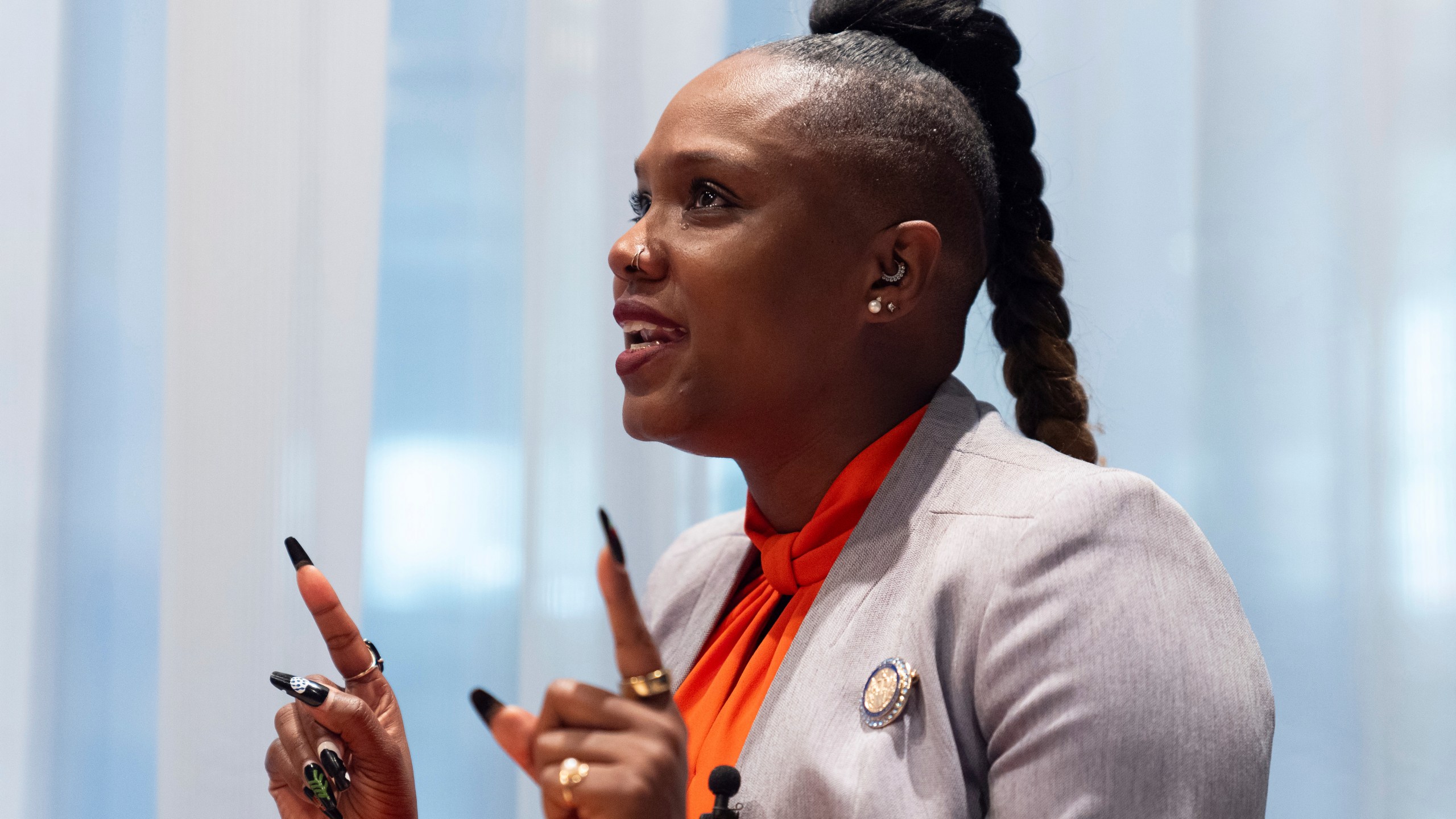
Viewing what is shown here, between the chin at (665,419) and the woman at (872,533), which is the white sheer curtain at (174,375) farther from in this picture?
the chin at (665,419)

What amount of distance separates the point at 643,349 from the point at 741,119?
0.20 m

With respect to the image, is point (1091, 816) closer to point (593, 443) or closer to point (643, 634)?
point (643, 634)

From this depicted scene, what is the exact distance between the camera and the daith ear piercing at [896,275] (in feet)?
3.25

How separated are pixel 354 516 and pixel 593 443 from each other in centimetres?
28

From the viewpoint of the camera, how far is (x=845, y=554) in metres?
0.92

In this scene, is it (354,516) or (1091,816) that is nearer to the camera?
(1091,816)

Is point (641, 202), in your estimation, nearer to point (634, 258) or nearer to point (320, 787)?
point (634, 258)

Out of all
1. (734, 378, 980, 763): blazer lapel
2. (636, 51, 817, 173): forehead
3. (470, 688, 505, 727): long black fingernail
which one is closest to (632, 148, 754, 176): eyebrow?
(636, 51, 817, 173): forehead

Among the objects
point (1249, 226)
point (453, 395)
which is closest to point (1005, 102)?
point (1249, 226)

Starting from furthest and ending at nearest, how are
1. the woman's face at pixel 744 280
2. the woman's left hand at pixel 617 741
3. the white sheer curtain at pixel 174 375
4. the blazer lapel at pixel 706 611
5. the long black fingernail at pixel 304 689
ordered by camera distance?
the white sheer curtain at pixel 174 375 → the blazer lapel at pixel 706 611 → the woman's face at pixel 744 280 → the long black fingernail at pixel 304 689 → the woman's left hand at pixel 617 741

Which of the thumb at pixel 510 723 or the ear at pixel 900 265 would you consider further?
the ear at pixel 900 265

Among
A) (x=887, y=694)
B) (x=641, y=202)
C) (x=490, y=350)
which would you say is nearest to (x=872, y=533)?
(x=887, y=694)

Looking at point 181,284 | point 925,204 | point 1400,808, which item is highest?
point 925,204

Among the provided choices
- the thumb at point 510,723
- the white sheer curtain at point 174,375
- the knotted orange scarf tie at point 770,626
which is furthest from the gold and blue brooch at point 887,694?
the white sheer curtain at point 174,375
